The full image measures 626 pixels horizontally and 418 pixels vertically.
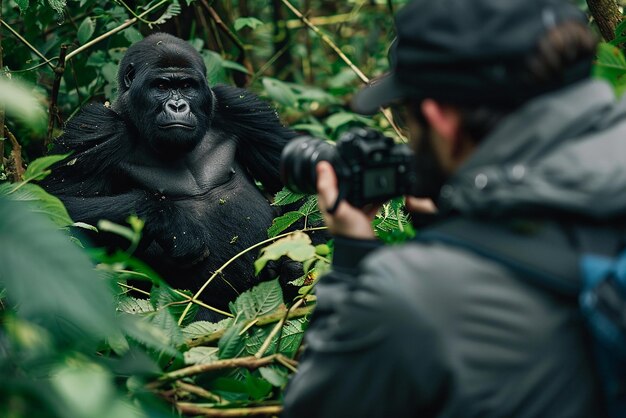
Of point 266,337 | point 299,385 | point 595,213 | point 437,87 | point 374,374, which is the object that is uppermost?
point 437,87

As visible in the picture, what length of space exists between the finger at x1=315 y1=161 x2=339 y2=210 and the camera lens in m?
0.04

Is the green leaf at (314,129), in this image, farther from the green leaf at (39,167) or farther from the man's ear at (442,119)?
the man's ear at (442,119)

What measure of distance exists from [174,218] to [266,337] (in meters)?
1.37

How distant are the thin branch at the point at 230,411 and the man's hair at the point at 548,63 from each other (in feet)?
3.18

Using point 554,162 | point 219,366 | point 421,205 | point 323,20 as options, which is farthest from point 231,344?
point 323,20

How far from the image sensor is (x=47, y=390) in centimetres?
145

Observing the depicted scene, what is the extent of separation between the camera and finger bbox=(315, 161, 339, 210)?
1.85 m

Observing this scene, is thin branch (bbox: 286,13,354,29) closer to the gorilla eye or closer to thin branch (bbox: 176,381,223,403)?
the gorilla eye

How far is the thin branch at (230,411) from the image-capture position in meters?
2.16

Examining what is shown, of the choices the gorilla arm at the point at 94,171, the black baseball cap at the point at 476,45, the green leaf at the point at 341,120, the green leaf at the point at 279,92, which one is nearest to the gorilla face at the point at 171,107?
the gorilla arm at the point at 94,171

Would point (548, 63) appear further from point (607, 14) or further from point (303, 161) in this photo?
point (607, 14)

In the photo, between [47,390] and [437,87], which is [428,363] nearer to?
[437,87]

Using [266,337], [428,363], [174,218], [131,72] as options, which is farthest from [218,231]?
[428,363]

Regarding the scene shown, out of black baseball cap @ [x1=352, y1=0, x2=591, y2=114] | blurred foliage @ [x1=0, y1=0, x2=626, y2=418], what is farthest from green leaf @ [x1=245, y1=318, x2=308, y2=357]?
black baseball cap @ [x1=352, y1=0, x2=591, y2=114]
